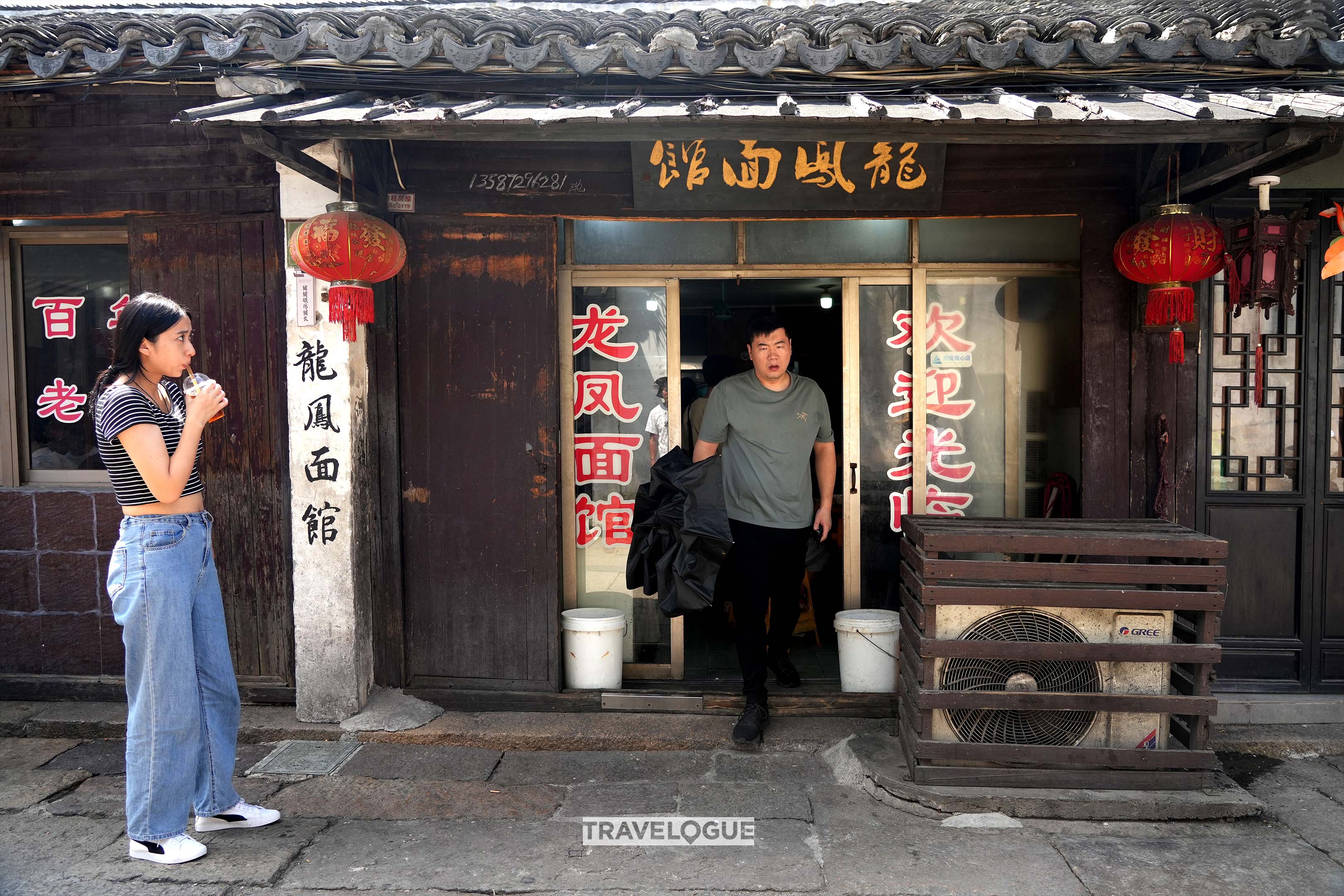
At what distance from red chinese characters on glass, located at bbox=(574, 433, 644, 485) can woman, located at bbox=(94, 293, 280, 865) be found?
8.50 feet

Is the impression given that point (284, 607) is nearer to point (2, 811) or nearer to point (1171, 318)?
point (2, 811)

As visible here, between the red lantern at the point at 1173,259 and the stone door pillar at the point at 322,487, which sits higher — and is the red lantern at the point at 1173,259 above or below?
above

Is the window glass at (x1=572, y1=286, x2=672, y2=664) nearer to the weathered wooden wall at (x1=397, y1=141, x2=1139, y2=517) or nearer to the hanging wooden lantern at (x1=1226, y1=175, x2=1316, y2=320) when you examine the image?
the weathered wooden wall at (x1=397, y1=141, x2=1139, y2=517)

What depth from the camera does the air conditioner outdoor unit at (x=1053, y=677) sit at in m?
4.39

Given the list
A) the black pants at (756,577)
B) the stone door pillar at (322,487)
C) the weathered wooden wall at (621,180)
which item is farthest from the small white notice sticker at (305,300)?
the black pants at (756,577)

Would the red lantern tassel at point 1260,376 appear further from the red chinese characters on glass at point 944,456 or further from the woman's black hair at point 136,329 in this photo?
the woman's black hair at point 136,329

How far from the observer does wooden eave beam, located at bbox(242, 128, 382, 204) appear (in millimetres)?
4367

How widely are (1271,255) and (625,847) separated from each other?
465 cm

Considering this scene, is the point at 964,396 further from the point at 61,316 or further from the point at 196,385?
the point at 61,316

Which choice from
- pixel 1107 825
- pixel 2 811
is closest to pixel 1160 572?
pixel 1107 825

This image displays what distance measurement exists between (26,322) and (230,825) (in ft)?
12.6

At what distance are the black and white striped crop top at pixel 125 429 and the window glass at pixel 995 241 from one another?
4.54 m

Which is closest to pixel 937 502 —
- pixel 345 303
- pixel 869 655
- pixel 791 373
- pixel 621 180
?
pixel 869 655

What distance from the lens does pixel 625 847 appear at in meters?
4.13
